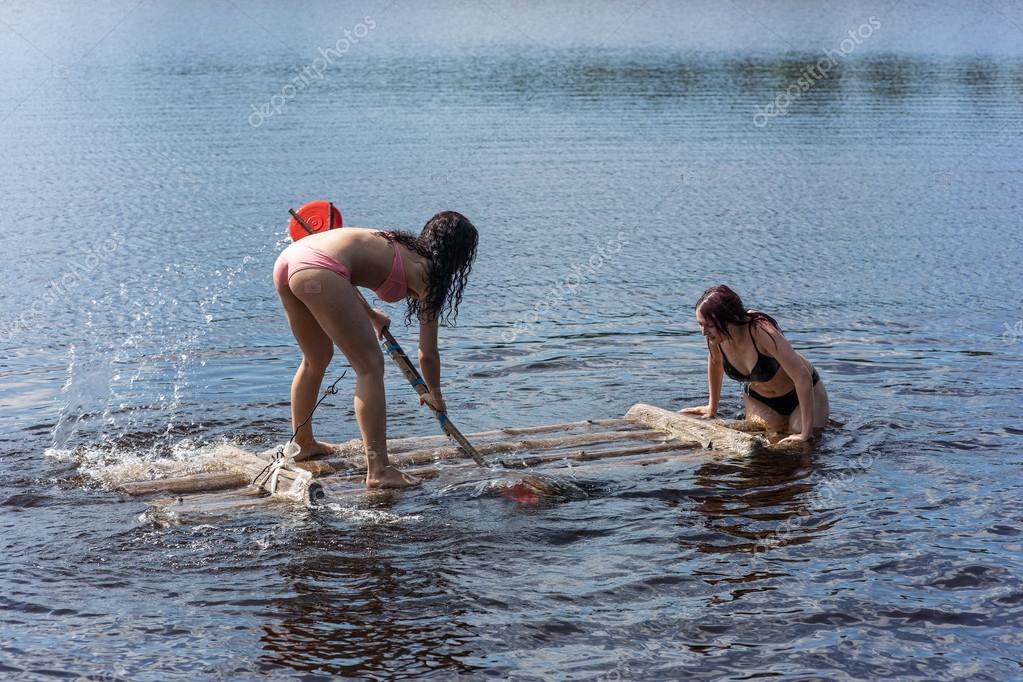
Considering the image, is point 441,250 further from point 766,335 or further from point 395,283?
point 766,335

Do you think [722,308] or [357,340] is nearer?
[357,340]

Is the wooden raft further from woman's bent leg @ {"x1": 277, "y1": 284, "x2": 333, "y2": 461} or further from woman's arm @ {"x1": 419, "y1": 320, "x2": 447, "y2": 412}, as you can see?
woman's arm @ {"x1": 419, "y1": 320, "x2": 447, "y2": 412}

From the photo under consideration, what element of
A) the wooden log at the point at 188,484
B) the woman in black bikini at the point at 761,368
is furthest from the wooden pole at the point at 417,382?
the woman in black bikini at the point at 761,368

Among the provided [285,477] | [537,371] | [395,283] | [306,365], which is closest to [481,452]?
[306,365]

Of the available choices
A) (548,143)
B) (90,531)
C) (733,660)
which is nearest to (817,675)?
(733,660)

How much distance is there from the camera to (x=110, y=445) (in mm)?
7754

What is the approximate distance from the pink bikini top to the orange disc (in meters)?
0.94

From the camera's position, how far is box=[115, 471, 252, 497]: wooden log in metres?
6.52

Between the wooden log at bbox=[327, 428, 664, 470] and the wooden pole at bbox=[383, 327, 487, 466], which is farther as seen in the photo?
the wooden log at bbox=[327, 428, 664, 470]

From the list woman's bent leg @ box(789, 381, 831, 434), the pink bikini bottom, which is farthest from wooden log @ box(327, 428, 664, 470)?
the pink bikini bottom

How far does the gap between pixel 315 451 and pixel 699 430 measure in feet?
8.41

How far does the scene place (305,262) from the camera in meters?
6.10

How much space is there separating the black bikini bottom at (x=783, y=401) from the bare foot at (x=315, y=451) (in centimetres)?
294

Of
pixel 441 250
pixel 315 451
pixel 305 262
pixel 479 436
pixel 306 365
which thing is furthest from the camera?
pixel 479 436
